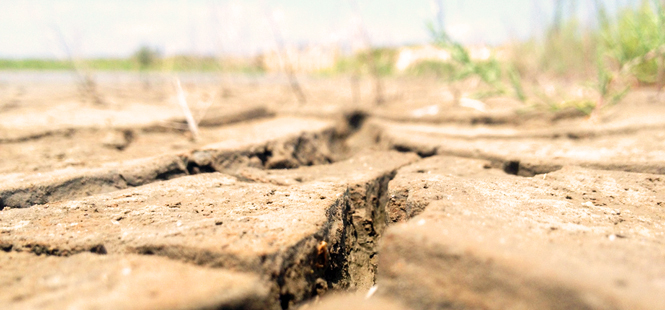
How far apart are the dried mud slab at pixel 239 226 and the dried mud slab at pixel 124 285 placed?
0.16ft

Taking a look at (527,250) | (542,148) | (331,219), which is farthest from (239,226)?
(542,148)

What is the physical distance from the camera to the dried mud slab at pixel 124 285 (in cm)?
72

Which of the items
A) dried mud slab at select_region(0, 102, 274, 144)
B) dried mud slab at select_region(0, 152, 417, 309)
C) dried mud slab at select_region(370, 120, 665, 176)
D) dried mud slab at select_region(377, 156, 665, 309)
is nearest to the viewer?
dried mud slab at select_region(377, 156, 665, 309)

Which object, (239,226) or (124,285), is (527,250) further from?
(124,285)

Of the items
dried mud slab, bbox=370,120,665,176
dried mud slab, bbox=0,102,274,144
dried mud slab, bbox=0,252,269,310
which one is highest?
dried mud slab, bbox=0,102,274,144

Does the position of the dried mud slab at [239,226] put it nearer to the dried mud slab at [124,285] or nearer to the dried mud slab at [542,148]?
the dried mud slab at [124,285]

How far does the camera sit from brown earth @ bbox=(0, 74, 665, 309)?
0.76 metres

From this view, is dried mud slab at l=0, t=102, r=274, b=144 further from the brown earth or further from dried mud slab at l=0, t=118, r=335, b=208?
dried mud slab at l=0, t=118, r=335, b=208

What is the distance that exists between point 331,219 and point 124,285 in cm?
58

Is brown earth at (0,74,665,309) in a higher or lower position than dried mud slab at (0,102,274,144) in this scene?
lower

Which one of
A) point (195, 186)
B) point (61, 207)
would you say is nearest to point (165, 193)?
point (195, 186)

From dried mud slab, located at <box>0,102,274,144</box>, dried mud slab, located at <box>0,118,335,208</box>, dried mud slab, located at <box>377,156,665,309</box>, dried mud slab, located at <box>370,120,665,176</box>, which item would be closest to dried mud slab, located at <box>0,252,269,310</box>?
dried mud slab, located at <box>377,156,665,309</box>

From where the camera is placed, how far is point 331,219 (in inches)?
47.7

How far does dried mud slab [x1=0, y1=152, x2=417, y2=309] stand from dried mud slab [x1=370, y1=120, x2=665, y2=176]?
0.53 meters
